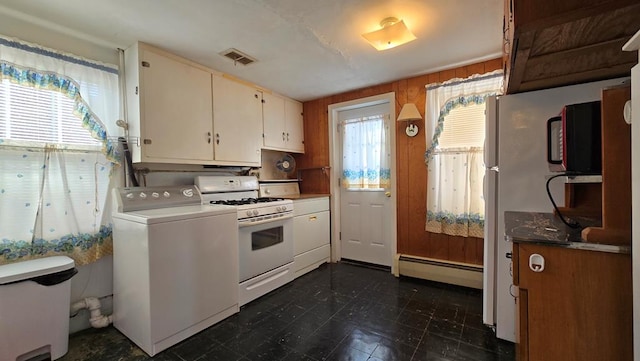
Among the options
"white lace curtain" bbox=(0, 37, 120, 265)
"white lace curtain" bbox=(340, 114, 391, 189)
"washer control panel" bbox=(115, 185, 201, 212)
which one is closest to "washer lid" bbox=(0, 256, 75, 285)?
"white lace curtain" bbox=(0, 37, 120, 265)

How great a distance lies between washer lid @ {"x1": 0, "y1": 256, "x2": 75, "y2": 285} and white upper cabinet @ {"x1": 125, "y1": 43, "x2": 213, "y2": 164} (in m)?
0.83

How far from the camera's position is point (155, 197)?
7.16 feet

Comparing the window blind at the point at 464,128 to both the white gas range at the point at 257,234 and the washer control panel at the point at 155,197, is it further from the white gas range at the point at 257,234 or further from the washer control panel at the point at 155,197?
the washer control panel at the point at 155,197

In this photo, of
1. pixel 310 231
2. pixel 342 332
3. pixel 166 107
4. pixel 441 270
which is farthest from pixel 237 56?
pixel 441 270

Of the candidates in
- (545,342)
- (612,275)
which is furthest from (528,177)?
(545,342)

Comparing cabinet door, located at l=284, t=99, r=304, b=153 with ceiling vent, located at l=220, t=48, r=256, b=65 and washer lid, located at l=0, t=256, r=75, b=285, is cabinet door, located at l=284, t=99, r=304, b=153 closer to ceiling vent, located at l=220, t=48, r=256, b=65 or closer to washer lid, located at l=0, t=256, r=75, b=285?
ceiling vent, located at l=220, t=48, r=256, b=65

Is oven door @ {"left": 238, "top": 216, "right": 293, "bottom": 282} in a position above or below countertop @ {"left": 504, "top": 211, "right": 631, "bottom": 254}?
below

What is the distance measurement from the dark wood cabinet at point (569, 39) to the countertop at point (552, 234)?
73 cm

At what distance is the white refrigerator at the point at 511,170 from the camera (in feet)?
4.98

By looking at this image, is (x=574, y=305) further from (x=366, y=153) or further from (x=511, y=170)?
(x=366, y=153)

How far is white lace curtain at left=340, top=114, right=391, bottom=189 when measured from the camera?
10.6 feet

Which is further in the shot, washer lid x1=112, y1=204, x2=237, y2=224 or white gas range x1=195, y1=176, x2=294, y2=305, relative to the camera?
white gas range x1=195, y1=176, x2=294, y2=305

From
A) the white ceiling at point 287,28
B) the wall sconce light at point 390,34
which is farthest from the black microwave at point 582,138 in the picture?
the wall sconce light at point 390,34

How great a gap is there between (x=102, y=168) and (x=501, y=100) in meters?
2.92
